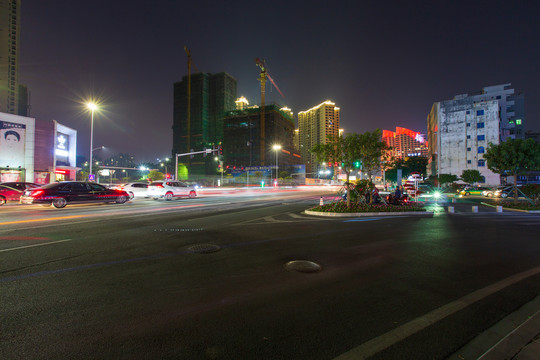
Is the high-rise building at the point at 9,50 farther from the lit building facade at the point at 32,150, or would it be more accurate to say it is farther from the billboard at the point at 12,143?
the billboard at the point at 12,143

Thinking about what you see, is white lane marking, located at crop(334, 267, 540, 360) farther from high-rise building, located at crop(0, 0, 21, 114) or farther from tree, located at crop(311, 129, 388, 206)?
high-rise building, located at crop(0, 0, 21, 114)

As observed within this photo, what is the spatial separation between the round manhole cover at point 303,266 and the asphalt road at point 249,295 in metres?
0.16

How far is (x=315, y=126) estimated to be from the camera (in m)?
171

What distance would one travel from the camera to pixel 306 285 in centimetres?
410

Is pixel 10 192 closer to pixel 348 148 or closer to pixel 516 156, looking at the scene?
pixel 348 148

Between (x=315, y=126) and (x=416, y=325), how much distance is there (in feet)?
576

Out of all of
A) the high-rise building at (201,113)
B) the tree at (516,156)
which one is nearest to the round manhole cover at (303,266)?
the tree at (516,156)

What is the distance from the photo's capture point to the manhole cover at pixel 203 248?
5.93 m

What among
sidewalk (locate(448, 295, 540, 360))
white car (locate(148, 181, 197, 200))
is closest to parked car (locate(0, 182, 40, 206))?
white car (locate(148, 181, 197, 200))

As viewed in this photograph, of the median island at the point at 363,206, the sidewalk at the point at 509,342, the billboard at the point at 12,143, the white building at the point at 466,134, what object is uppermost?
the white building at the point at 466,134

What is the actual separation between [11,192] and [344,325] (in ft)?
77.2

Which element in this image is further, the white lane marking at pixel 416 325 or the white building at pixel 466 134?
the white building at pixel 466 134

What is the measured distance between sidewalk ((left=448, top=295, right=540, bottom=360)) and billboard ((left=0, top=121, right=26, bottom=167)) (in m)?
43.9

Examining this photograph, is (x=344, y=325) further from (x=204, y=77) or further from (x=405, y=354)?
(x=204, y=77)
